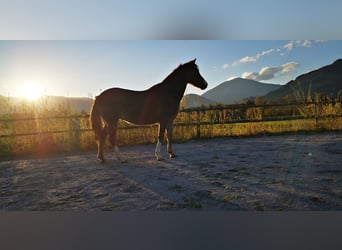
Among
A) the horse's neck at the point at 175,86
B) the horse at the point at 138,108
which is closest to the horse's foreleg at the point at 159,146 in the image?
the horse at the point at 138,108

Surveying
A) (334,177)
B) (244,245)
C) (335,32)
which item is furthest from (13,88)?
(334,177)

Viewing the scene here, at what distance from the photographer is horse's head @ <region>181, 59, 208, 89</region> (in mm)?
2379

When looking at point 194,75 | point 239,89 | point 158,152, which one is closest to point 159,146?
point 158,152

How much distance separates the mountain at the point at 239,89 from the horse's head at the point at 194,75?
0.37ft

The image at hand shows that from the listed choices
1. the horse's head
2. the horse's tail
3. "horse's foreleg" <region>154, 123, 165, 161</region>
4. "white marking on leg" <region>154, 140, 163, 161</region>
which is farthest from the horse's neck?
the horse's tail

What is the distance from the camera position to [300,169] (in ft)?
7.61

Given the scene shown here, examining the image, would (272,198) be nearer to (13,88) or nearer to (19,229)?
(19,229)

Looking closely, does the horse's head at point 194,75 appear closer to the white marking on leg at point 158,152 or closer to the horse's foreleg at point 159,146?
the horse's foreleg at point 159,146

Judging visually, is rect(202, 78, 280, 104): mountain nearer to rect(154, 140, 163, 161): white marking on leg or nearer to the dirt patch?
Result: the dirt patch

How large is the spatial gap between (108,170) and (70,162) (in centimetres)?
85

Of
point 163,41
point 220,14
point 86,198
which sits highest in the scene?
point 220,14

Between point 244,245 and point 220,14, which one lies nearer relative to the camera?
point 244,245

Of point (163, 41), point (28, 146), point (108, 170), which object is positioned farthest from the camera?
point (28, 146)

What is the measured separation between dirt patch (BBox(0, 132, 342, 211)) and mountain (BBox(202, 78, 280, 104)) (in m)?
0.77
